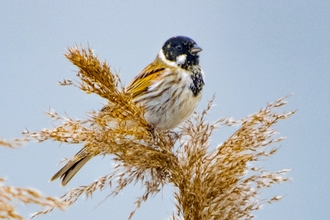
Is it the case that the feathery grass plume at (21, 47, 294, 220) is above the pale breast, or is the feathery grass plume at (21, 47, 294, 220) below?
below

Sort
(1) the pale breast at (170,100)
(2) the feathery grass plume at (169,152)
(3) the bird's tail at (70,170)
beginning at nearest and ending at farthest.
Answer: (2) the feathery grass plume at (169,152) → (3) the bird's tail at (70,170) → (1) the pale breast at (170,100)

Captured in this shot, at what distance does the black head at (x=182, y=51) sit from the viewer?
310cm

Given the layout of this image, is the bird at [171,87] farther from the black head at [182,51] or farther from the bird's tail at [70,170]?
the bird's tail at [70,170]

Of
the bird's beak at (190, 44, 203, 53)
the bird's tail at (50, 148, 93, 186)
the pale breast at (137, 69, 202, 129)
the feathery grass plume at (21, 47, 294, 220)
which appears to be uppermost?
the bird's beak at (190, 44, 203, 53)

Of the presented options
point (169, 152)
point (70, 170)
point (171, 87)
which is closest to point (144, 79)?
point (171, 87)

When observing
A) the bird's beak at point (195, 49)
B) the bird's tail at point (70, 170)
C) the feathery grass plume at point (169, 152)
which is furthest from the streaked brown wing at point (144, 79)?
the feathery grass plume at point (169, 152)

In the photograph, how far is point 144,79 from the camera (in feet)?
9.46

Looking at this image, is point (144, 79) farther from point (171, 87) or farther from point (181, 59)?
point (181, 59)

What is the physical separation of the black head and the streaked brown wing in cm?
12

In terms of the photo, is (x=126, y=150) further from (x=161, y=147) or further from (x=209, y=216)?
(x=209, y=216)

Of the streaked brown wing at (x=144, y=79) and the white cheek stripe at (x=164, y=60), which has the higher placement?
the white cheek stripe at (x=164, y=60)

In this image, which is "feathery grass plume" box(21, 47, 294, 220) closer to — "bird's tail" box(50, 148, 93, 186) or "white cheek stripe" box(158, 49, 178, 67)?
"bird's tail" box(50, 148, 93, 186)

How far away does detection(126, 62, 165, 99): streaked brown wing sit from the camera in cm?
279

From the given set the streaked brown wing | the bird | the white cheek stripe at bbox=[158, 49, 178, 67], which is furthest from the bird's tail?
the white cheek stripe at bbox=[158, 49, 178, 67]
